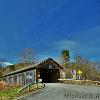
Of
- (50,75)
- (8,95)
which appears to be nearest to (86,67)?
(50,75)

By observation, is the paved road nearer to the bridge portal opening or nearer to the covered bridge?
the covered bridge

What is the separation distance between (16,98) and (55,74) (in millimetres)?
33327

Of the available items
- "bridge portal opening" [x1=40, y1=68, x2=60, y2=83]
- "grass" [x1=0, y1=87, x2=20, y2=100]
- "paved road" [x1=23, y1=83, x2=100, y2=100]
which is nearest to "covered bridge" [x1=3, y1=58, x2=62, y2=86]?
"bridge portal opening" [x1=40, y1=68, x2=60, y2=83]

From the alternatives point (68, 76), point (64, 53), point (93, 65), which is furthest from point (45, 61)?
point (64, 53)

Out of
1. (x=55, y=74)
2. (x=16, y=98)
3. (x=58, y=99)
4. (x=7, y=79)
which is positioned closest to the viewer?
(x=58, y=99)

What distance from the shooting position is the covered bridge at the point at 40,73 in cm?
5356

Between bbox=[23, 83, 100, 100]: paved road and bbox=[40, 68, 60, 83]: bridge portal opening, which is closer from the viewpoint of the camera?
bbox=[23, 83, 100, 100]: paved road

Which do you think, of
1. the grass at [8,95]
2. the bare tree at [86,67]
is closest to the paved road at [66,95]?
the grass at [8,95]

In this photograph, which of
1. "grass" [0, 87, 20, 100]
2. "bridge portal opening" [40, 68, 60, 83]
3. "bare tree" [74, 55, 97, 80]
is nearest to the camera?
"grass" [0, 87, 20, 100]

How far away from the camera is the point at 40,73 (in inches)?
2270

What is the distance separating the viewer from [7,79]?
73.9 m

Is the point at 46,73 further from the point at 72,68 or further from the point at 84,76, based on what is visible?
the point at 72,68

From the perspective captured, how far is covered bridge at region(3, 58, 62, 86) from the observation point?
53562 mm

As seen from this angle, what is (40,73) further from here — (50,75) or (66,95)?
(66,95)
